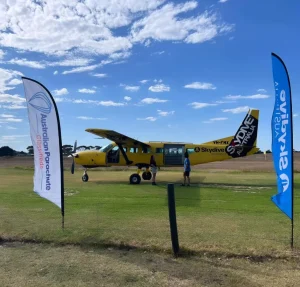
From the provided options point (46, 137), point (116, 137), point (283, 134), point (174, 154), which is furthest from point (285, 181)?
point (174, 154)

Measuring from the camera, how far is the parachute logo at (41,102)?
Answer: 7301 millimetres

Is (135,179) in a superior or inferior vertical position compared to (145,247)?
superior

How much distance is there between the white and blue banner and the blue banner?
430 cm

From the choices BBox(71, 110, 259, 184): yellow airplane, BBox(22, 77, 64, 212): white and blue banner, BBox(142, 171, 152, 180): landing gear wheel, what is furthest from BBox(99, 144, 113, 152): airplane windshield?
BBox(22, 77, 64, 212): white and blue banner

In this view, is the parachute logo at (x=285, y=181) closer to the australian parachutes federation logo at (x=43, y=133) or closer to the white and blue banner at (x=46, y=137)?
the white and blue banner at (x=46, y=137)

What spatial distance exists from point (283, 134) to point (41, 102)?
4856 millimetres

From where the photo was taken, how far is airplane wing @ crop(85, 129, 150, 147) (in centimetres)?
1970

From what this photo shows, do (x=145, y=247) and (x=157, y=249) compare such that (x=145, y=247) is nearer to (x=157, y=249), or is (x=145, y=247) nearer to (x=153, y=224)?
(x=157, y=249)

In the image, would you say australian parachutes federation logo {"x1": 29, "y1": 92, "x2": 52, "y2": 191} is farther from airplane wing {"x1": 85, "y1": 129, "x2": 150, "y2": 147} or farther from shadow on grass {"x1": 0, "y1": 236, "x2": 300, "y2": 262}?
airplane wing {"x1": 85, "y1": 129, "x2": 150, "y2": 147}

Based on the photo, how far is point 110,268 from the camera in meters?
5.43

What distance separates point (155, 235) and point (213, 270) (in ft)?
6.57

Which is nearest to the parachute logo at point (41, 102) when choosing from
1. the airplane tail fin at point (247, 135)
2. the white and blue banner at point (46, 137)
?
the white and blue banner at point (46, 137)

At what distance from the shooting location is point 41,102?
24.1ft

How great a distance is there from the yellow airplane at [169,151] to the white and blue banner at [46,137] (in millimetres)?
14124
